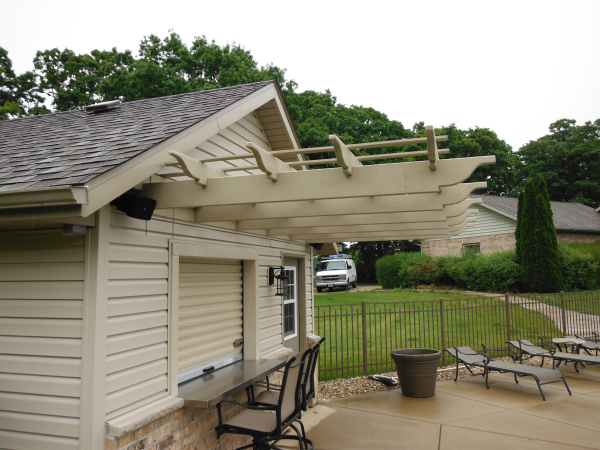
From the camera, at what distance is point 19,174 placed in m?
3.10

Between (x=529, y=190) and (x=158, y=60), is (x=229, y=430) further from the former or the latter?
(x=158, y=60)

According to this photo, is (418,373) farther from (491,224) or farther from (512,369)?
(491,224)

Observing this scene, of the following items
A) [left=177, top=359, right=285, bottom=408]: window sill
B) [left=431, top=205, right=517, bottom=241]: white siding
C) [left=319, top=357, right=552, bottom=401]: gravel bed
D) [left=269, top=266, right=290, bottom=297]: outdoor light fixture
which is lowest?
[left=319, top=357, right=552, bottom=401]: gravel bed

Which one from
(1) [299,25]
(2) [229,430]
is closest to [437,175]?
(2) [229,430]

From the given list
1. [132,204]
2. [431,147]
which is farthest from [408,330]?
[132,204]

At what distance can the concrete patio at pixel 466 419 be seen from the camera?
511 centimetres

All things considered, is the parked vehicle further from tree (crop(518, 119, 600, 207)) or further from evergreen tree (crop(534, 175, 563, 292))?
tree (crop(518, 119, 600, 207))

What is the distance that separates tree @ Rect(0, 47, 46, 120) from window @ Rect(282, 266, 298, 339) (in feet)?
76.5

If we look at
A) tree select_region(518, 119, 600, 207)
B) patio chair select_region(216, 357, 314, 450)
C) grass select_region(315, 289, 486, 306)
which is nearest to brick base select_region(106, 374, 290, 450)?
patio chair select_region(216, 357, 314, 450)

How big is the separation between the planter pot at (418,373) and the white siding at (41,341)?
5.27 metres

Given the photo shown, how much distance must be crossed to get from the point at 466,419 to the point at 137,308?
15.9 feet

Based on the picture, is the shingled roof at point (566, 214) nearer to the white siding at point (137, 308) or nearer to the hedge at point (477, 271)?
the hedge at point (477, 271)

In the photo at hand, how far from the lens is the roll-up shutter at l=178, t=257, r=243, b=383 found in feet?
14.6

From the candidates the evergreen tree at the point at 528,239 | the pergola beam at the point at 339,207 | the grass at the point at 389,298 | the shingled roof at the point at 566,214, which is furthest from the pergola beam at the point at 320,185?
the shingled roof at the point at 566,214
